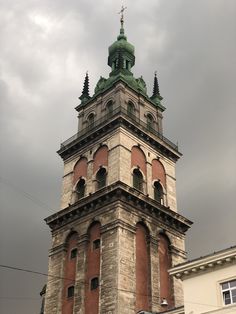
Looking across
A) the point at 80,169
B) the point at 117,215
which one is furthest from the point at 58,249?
the point at 80,169

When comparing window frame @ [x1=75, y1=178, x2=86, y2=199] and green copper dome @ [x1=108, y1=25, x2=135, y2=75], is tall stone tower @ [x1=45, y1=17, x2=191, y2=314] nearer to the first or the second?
window frame @ [x1=75, y1=178, x2=86, y2=199]

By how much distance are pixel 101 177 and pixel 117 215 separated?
6087 mm

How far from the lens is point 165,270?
45.2 m

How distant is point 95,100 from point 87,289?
825 inches

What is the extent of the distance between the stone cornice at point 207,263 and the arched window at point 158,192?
19.8 meters

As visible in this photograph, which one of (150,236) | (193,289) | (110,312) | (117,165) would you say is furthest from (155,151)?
(193,289)

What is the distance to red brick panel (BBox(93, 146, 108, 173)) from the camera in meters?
48.7

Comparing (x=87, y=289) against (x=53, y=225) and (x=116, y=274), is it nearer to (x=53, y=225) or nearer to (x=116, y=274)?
(x=116, y=274)

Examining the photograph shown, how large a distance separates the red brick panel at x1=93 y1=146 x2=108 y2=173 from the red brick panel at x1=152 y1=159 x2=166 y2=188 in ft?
16.1

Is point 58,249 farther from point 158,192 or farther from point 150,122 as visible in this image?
point 150,122

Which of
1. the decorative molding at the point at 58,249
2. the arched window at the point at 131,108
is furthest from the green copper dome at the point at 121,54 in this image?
the decorative molding at the point at 58,249

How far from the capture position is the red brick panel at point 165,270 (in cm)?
4372

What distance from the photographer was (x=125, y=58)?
6122 centimetres

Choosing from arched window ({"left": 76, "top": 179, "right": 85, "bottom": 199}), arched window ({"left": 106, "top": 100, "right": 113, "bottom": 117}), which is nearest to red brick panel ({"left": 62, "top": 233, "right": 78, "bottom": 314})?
arched window ({"left": 76, "top": 179, "right": 85, "bottom": 199})
